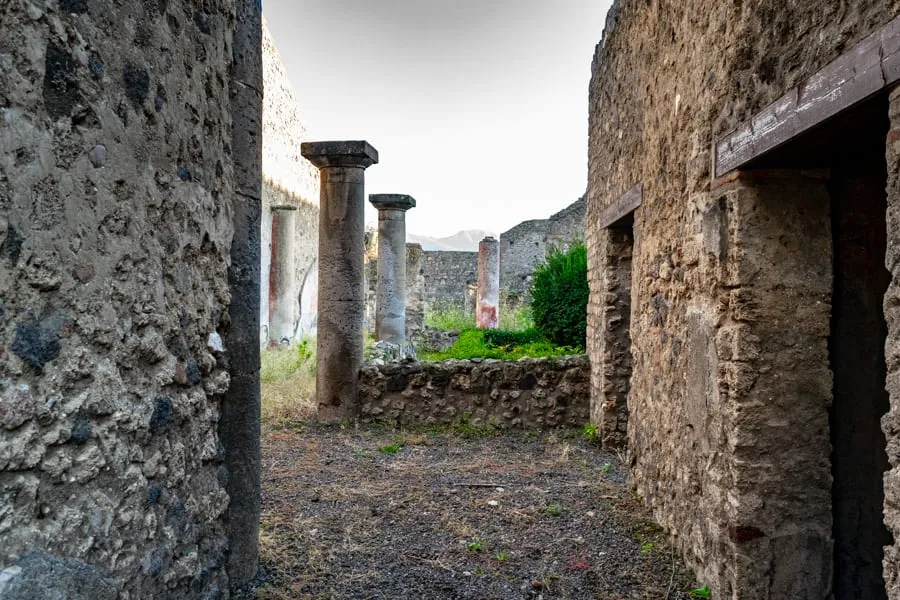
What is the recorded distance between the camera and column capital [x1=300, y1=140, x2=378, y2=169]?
7.00 m

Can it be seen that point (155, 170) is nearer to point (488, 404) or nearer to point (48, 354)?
point (48, 354)

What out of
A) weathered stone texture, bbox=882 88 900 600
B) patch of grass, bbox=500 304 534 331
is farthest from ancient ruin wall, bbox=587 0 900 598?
patch of grass, bbox=500 304 534 331

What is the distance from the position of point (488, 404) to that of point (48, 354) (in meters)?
5.38

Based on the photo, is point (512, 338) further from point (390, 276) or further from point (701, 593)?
point (701, 593)

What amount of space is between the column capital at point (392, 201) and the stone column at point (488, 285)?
29.1ft

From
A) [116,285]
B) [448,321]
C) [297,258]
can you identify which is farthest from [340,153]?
[448,321]

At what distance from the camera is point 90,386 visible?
1.99m

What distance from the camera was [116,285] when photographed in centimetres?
212

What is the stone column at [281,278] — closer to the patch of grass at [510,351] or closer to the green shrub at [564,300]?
the patch of grass at [510,351]

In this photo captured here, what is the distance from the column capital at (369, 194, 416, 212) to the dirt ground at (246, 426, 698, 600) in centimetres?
442

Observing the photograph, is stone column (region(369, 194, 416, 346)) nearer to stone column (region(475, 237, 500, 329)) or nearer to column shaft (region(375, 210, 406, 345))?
column shaft (region(375, 210, 406, 345))

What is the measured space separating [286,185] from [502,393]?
9365 mm

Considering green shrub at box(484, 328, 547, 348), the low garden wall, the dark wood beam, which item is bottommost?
the low garden wall

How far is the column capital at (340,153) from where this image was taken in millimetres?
7004
